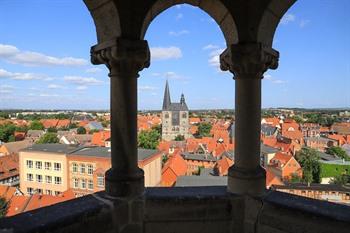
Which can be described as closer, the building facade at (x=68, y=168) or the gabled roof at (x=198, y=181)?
the gabled roof at (x=198, y=181)

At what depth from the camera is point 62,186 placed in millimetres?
39688

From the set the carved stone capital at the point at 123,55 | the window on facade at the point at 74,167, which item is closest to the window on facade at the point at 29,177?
the window on facade at the point at 74,167

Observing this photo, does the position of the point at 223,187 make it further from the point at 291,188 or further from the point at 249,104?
the point at 291,188

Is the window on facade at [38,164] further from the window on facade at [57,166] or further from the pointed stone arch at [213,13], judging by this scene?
the pointed stone arch at [213,13]

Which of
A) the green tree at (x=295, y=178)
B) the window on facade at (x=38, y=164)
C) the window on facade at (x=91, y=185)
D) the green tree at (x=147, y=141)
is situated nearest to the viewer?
the window on facade at (x=91, y=185)

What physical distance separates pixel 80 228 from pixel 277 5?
9.87 ft

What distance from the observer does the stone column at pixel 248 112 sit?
338cm

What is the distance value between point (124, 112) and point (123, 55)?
1.90ft

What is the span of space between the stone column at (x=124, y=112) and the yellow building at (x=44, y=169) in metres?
39.2

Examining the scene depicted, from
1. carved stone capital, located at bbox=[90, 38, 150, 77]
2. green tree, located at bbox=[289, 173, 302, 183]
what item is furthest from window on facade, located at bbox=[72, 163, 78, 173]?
carved stone capital, located at bbox=[90, 38, 150, 77]

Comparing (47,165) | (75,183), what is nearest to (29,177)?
(47,165)

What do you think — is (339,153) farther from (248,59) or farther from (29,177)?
(248,59)

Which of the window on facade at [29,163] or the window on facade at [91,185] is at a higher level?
the window on facade at [29,163]

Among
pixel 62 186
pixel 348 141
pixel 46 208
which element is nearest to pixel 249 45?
pixel 46 208
